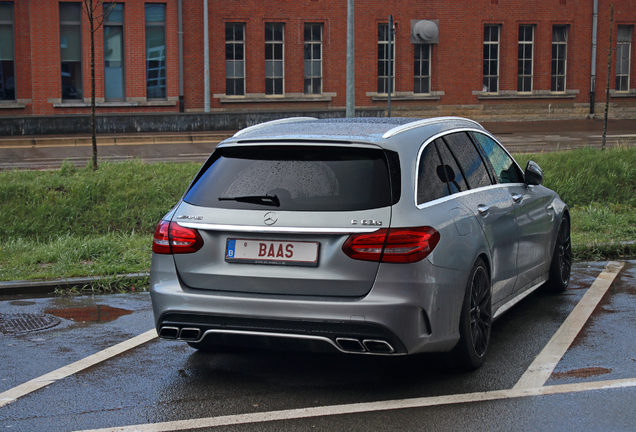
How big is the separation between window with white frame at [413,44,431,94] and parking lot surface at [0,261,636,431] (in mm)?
31192

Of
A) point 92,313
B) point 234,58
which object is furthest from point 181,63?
point 92,313

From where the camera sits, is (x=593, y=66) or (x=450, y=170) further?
(x=593, y=66)

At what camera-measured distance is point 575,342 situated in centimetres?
548

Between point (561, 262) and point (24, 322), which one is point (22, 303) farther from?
point (561, 262)

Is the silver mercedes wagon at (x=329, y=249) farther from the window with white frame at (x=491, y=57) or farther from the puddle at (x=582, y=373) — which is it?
the window with white frame at (x=491, y=57)

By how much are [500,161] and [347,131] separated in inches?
74.3

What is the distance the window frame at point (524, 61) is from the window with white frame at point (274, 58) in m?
11.5

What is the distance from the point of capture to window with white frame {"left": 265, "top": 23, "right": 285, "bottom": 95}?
34.6 m

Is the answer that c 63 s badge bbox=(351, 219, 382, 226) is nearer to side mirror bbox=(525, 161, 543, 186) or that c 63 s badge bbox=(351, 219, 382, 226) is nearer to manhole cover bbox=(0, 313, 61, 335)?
side mirror bbox=(525, 161, 543, 186)

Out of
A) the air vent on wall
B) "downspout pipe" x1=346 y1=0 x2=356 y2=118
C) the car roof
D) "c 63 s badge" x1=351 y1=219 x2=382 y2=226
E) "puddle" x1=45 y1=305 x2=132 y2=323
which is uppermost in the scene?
the air vent on wall

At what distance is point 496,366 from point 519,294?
3.65ft

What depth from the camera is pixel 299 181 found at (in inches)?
177

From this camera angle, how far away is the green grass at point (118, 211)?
841 cm


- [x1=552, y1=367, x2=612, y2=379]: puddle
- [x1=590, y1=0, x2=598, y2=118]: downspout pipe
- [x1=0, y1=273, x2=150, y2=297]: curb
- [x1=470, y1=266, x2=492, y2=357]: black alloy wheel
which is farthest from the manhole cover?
[x1=590, y1=0, x2=598, y2=118]: downspout pipe
